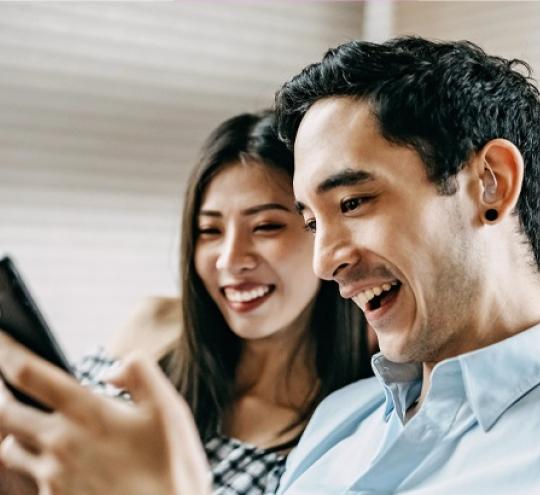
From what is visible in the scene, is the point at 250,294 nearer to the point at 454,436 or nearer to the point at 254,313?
the point at 254,313

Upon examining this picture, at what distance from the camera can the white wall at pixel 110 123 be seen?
1864 millimetres

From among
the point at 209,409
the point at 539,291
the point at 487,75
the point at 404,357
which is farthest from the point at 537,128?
the point at 209,409

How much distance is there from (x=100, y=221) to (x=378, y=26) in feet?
3.19

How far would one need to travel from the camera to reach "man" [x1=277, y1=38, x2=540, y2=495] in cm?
105

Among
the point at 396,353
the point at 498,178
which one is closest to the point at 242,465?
the point at 396,353

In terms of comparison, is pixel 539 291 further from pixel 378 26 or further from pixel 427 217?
pixel 378 26

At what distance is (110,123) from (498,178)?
115 centimetres

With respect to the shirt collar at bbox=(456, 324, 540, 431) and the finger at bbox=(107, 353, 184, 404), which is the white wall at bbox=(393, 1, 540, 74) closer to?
the shirt collar at bbox=(456, 324, 540, 431)

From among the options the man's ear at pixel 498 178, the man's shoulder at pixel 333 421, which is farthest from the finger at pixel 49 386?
the man's shoulder at pixel 333 421

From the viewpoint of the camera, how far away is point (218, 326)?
1.68 m

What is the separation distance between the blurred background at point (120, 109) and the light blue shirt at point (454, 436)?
3.01 feet

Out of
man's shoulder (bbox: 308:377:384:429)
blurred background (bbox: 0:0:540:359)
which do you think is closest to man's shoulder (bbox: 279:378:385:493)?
man's shoulder (bbox: 308:377:384:429)

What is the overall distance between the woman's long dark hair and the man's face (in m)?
0.41

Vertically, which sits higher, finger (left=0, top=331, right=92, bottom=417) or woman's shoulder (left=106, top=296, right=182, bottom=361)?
finger (left=0, top=331, right=92, bottom=417)
